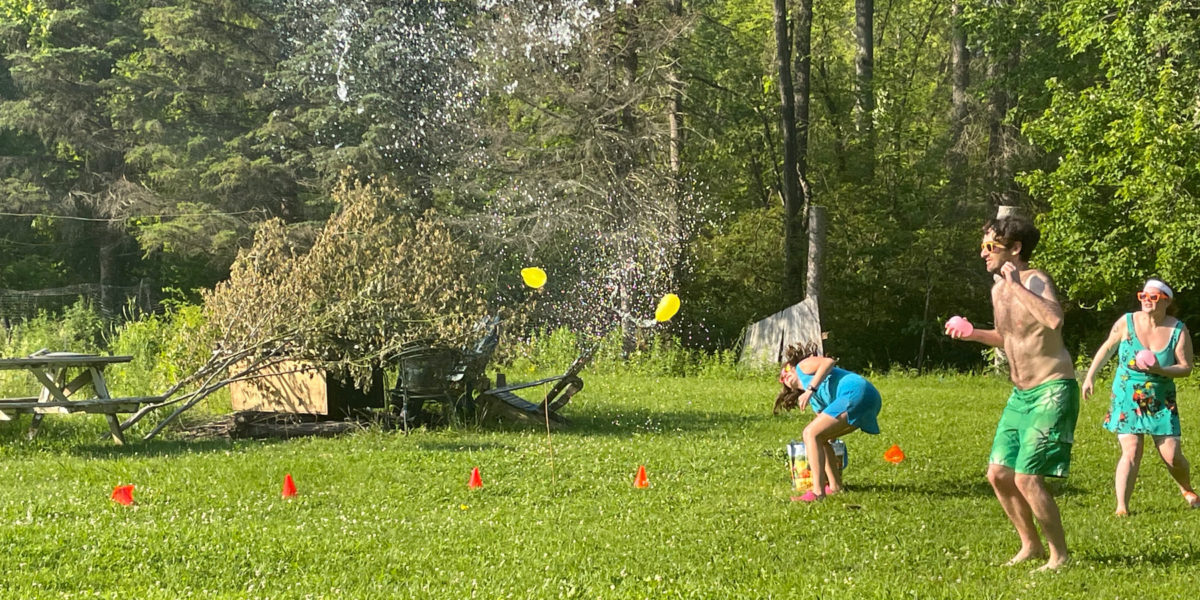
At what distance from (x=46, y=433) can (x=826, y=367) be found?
24.4 feet

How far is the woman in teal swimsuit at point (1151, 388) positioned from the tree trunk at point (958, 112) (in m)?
18.0

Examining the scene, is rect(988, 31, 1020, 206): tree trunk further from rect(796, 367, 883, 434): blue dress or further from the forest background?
rect(796, 367, 883, 434): blue dress

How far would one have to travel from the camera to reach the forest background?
1958 cm

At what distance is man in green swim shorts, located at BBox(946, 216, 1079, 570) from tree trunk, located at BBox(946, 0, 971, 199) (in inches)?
792

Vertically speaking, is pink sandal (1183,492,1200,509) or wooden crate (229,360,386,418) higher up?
wooden crate (229,360,386,418)

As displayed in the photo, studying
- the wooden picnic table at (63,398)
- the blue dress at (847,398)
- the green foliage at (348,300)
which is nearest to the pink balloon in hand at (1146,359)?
the blue dress at (847,398)

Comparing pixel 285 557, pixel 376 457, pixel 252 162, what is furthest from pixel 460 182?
pixel 285 557

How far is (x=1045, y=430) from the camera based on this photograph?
5.84m

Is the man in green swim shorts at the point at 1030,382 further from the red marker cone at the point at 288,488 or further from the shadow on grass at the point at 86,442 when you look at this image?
the shadow on grass at the point at 86,442

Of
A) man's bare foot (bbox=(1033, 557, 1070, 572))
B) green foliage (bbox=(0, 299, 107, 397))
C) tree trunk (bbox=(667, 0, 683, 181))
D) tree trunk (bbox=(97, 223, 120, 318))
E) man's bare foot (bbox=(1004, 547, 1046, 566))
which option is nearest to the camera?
man's bare foot (bbox=(1033, 557, 1070, 572))

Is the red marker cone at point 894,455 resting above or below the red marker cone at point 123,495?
below

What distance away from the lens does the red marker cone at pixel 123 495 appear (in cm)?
793

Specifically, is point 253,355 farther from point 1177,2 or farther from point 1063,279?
point 1177,2

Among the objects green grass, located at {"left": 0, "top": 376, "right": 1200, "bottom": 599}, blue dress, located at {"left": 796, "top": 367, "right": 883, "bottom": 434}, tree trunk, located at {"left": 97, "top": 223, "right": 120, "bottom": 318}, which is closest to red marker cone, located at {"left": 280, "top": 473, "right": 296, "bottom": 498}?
green grass, located at {"left": 0, "top": 376, "right": 1200, "bottom": 599}
